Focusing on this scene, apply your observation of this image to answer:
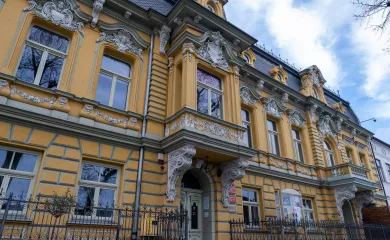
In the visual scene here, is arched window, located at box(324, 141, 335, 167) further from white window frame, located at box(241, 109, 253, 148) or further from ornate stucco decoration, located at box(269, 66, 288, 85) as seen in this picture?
white window frame, located at box(241, 109, 253, 148)

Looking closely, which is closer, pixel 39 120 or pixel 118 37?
pixel 39 120

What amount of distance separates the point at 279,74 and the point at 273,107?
114 inches

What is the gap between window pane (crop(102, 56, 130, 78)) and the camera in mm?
9586

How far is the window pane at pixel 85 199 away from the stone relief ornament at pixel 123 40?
4968 mm

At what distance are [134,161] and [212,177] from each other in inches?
116

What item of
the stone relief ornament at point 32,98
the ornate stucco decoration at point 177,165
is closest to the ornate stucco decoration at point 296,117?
the ornate stucco decoration at point 177,165

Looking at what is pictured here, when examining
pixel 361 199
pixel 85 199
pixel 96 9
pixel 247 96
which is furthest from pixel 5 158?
pixel 361 199

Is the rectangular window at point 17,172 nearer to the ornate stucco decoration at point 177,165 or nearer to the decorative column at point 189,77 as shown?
the ornate stucco decoration at point 177,165

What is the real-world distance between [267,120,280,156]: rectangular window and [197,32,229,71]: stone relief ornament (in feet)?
16.1

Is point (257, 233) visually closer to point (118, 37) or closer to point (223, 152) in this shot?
point (223, 152)

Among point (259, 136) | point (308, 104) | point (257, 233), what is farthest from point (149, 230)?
point (308, 104)

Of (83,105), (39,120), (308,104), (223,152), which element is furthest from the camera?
(308,104)

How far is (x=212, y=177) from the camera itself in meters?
9.75

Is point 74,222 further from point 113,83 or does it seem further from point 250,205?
point 250,205
